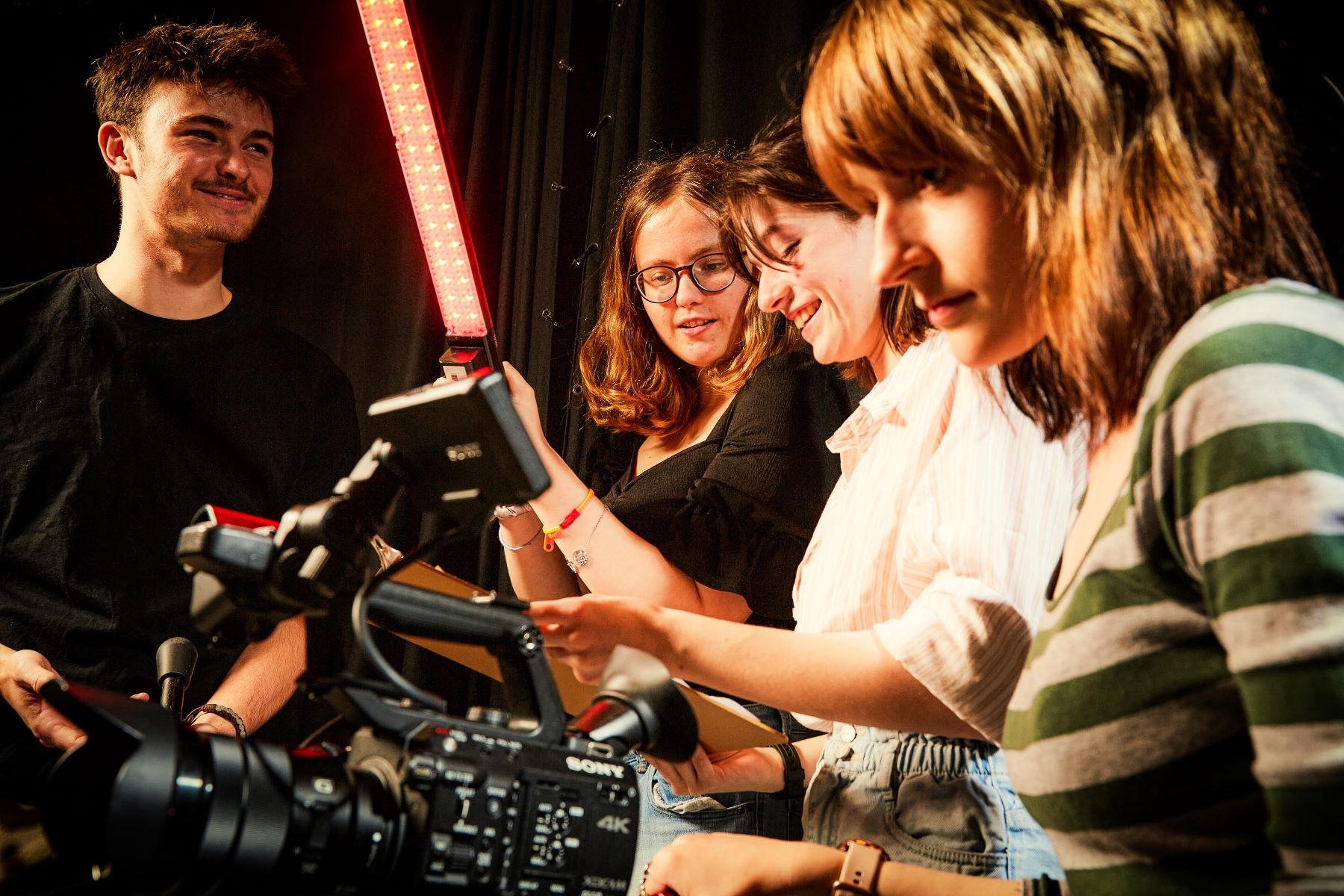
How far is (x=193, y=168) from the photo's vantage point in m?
2.06

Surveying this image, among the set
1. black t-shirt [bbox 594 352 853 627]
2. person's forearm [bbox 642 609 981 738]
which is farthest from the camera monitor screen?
black t-shirt [bbox 594 352 853 627]

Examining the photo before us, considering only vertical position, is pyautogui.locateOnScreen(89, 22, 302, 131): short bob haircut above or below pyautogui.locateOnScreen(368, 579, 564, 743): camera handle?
above

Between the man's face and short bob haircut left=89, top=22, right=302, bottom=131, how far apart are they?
22mm

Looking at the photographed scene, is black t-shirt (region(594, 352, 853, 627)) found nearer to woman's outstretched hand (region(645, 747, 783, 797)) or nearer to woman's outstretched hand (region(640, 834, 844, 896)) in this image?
woman's outstretched hand (region(645, 747, 783, 797))

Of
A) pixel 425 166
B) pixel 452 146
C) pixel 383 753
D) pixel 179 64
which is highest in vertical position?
pixel 452 146

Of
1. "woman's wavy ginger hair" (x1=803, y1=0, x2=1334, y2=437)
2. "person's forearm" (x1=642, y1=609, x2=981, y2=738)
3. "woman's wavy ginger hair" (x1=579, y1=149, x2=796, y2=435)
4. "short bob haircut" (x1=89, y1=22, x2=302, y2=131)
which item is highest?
"short bob haircut" (x1=89, y1=22, x2=302, y2=131)

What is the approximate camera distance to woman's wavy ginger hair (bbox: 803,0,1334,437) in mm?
691

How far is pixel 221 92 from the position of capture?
2105 mm

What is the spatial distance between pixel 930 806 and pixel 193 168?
1804 millimetres

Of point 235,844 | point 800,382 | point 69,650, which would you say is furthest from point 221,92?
point 235,844

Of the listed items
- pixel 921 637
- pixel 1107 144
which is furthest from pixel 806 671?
pixel 1107 144

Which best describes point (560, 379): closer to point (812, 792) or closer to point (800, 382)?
point (800, 382)

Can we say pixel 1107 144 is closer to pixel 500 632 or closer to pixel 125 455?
pixel 500 632

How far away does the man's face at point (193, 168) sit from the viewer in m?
2.04
